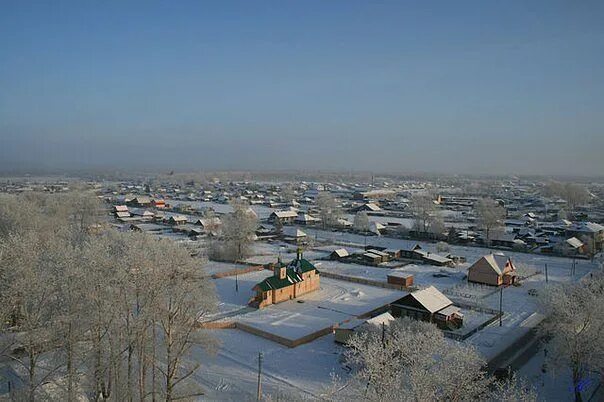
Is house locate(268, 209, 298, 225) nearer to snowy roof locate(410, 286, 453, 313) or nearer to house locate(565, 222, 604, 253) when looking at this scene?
house locate(565, 222, 604, 253)

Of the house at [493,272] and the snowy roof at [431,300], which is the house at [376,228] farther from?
the snowy roof at [431,300]

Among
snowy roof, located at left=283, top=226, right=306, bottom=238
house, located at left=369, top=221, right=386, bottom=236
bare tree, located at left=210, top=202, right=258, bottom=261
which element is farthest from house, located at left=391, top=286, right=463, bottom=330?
house, located at left=369, top=221, right=386, bottom=236

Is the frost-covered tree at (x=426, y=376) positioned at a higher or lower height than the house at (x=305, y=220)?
higher

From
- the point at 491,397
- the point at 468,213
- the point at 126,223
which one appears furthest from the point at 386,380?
the point at 468,213

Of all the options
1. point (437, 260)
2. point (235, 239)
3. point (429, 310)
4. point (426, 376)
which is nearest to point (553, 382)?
Answer: point (429, 310)

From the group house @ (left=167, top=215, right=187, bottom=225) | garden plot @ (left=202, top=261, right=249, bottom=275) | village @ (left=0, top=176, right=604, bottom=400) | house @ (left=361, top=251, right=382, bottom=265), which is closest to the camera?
village @ (left=0, top=176, right=604, bottom=400)

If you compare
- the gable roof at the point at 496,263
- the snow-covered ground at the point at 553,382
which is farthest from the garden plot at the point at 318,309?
the snow-covered ground at the point at 553,382
